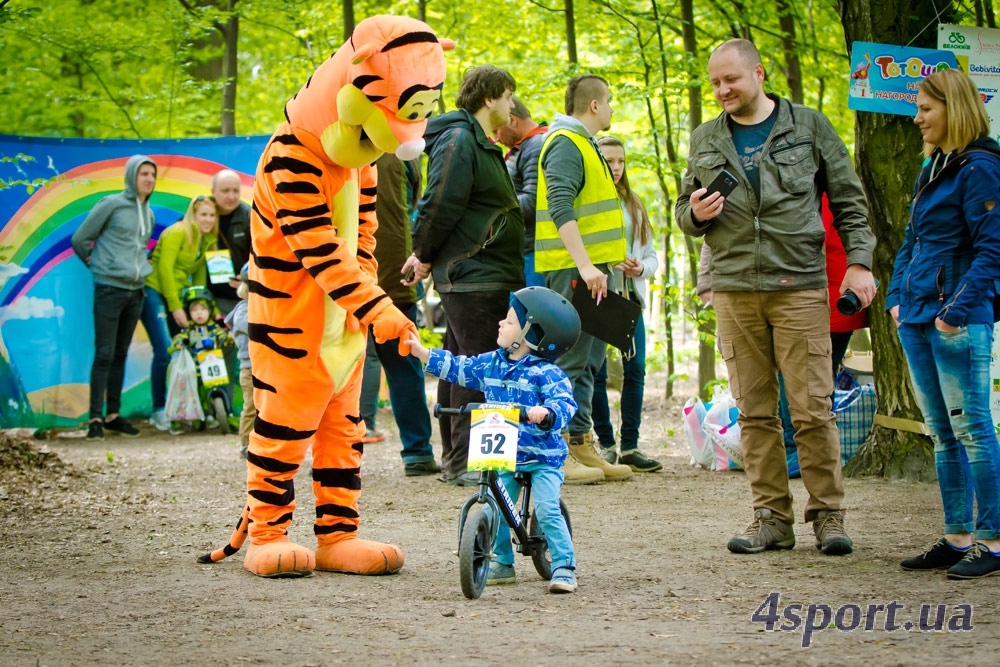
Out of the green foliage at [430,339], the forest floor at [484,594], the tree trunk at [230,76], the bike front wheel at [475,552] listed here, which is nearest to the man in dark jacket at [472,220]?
the forest floor at [484,594]

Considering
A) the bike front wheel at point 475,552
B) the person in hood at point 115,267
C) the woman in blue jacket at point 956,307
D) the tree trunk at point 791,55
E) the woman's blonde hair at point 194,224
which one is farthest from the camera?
the tree trunk at point 791,55

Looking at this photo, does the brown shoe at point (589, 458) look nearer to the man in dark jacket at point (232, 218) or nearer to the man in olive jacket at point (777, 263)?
the man in olive jacket at point (777, 263)

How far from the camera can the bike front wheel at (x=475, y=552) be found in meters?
4.12

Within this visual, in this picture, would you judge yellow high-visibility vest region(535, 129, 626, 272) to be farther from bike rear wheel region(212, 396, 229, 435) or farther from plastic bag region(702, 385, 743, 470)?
bike rear wheel region(212, 396, 229, 435)

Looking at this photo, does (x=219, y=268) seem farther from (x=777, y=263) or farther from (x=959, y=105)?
(x=959, y=105)

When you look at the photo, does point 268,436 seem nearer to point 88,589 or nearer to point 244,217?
point 88,589

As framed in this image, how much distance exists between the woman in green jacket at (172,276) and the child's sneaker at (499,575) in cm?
681

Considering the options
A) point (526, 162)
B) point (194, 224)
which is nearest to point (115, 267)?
point (194, 224)

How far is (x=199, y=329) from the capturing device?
1088cm

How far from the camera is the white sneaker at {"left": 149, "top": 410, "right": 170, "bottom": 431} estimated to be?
10977 mm

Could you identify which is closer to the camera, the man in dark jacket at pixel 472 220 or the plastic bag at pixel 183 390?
the man in dark jacket at pixel 472 220

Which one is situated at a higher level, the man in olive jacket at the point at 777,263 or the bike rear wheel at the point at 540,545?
the man in olive jacket at the point at 777,263

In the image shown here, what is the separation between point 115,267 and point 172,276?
0.54 metres

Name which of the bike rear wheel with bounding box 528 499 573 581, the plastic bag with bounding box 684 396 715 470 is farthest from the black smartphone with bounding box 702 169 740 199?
the plastic bag with bounding box 684 396 715 470
